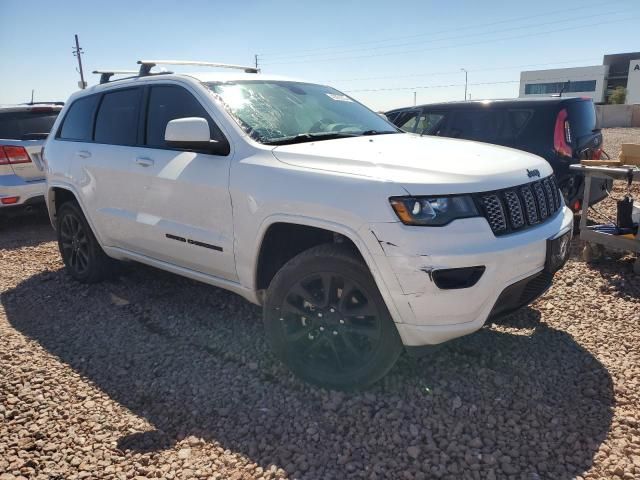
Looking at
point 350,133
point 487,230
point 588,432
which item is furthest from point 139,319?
point 588,432

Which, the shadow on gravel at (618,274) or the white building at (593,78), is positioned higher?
the white building at (593,78)

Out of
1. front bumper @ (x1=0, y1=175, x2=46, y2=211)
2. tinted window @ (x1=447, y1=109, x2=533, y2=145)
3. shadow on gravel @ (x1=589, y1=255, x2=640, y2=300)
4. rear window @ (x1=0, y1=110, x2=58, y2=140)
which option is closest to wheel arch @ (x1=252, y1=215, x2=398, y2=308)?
shadow on gravel @ (x1=589, y1=255, x2=640, y2=300)

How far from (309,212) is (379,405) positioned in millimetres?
1126

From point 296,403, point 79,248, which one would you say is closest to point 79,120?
point 79,248

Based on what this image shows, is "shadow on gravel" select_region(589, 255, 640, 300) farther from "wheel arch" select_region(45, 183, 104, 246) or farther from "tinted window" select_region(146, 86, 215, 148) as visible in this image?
"wheel arch" select_region(45, 183, 104, 246)

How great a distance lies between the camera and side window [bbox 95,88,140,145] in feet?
13.7

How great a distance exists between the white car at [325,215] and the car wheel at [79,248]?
1.95 ft

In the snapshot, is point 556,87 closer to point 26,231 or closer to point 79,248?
point 26,231

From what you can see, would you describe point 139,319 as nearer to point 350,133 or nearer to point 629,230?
point 350,133

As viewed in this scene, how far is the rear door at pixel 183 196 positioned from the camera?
3316 mm

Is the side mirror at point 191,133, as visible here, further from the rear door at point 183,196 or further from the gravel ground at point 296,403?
the gravel ground at point 296,403

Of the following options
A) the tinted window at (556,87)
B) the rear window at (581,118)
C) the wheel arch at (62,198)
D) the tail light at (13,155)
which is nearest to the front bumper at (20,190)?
the tail light at (13,155)

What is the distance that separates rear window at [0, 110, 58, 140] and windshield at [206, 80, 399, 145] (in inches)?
186

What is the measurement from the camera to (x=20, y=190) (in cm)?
683
